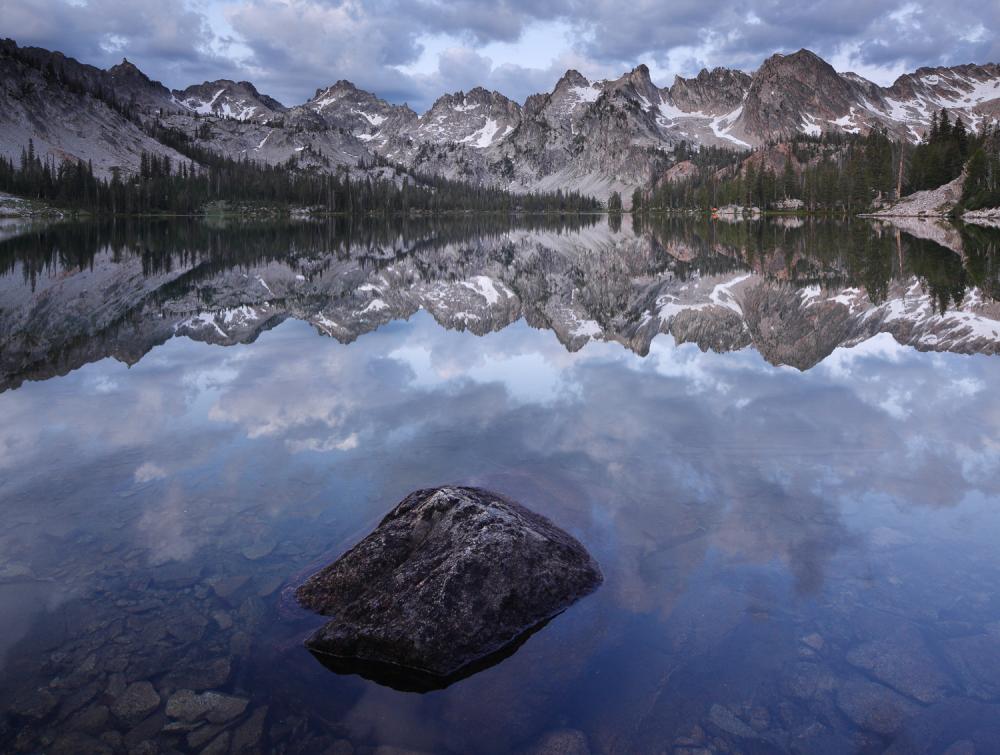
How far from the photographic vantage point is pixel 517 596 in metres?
7.42

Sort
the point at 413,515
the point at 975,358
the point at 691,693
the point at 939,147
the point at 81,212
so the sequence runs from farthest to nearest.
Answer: the point at 81,212 → the point at 939,147 → the point at 975,358 → the point at 413,515 → the point at 691,693

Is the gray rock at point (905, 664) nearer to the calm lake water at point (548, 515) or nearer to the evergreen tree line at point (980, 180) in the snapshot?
the calm lake water at point (548, 515)

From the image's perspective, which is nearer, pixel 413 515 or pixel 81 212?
pixel 413 515

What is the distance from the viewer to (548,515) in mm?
9844

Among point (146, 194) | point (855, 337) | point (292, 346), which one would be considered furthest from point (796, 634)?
point (146, 194)

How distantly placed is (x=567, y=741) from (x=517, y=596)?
1.90 m

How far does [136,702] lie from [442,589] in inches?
112

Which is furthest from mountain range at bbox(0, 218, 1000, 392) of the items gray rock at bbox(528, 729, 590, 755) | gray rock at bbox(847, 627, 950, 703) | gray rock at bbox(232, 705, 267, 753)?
gray rock at bbox(528, 729, 590, 755)

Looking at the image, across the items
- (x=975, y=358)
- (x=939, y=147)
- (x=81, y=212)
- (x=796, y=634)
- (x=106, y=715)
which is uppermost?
(x=939, y=147)

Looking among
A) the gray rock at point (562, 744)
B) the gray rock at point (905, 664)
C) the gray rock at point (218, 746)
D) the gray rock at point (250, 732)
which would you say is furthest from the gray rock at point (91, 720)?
the gray rock at point (905, 664)

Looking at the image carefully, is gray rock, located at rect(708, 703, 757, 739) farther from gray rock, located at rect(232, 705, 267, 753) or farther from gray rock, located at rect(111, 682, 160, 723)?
gray rock, located at rect(111, 682, 160, 723)

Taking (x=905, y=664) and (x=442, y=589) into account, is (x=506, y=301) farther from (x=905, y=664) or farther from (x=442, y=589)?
(x=905, y=664)

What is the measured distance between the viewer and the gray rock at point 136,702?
5887mm

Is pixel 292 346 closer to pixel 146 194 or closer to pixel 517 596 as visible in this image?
pixel 517 596
